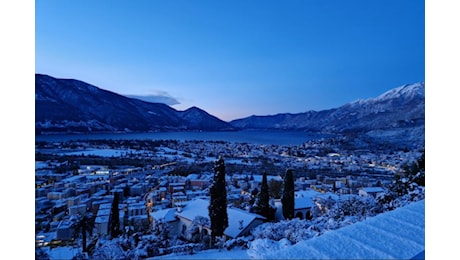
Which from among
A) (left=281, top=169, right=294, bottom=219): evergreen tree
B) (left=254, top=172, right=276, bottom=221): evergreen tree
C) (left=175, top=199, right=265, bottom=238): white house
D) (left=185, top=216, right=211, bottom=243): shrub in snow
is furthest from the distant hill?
(left=281, top=169, right=294, bottom=219): evergreen tree

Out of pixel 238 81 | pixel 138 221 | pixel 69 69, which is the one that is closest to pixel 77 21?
pixel 69 69

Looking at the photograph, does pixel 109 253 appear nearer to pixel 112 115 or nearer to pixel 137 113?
pixel 112 115

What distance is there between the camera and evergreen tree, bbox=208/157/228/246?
4.89 meters

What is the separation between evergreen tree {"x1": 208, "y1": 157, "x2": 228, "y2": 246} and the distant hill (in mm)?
5004

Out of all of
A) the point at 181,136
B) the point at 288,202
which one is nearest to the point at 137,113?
the point at 181,136

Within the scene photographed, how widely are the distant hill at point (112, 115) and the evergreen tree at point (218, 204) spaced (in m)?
5.00

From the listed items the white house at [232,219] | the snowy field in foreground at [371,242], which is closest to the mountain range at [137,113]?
the white house at [232,219]

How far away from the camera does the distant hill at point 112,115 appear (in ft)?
31.2

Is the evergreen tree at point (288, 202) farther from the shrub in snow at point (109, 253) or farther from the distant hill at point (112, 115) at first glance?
the distant hill at point (112, 115)

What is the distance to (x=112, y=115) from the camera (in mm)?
12609

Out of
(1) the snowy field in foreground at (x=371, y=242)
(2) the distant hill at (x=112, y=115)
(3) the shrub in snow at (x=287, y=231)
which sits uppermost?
(2) the distant hill at (x=112, y=115)

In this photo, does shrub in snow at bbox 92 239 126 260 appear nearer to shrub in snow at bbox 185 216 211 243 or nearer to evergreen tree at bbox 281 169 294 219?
shrub in snow at bbox 185 216 211 243

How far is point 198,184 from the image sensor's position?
1282 centimetres

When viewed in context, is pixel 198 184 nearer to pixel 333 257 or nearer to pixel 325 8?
pixel 325 8
